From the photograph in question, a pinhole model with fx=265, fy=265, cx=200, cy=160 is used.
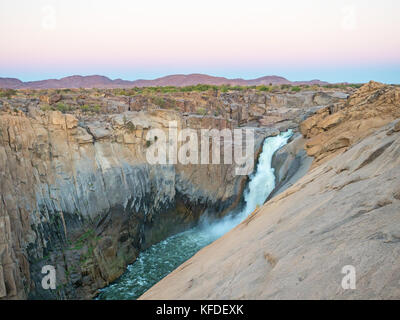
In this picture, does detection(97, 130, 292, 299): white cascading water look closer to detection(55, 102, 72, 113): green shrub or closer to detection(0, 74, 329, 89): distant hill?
detection(55, 102, 72, 113): green shrub

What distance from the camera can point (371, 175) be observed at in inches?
167

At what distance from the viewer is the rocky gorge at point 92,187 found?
8.30m

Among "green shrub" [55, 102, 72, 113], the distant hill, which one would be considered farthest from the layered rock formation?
the distant hill

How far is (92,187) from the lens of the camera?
34.3 feet

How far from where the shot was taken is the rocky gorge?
8.30m

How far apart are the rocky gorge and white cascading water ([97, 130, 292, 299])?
1.38 feet

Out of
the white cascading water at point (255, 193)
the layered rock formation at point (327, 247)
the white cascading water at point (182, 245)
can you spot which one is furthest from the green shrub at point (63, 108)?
the layered rock formation at point (327, 247)

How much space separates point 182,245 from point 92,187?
5236 millimetres

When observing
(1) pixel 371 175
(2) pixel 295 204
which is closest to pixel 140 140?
(2) pixel 295 204

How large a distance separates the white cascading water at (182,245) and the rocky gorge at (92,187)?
421 millimetres

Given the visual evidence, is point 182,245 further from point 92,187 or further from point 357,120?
point 357,120
